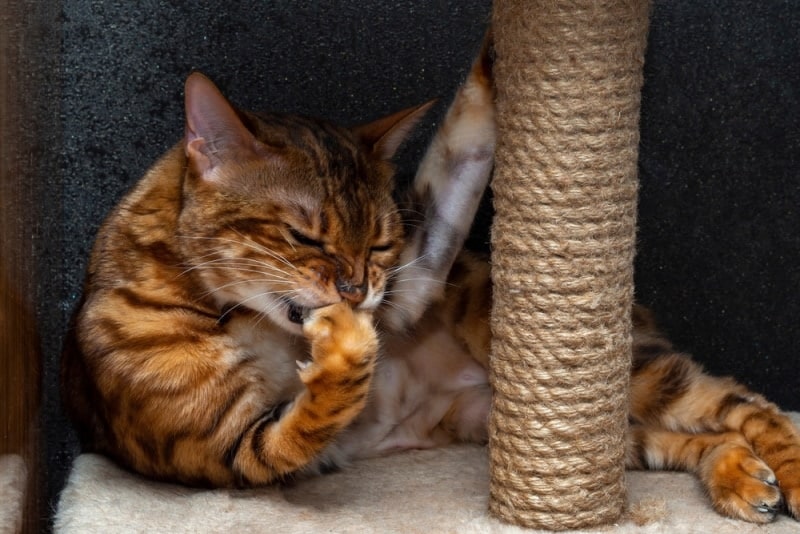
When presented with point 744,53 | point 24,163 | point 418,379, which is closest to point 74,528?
point 24,163

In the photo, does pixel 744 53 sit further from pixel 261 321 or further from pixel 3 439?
pixel 3 439

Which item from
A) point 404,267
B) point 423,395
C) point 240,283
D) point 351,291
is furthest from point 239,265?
point 423,395

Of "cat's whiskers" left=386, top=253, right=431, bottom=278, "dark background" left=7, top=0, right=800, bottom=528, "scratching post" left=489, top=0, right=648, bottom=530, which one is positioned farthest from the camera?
"dark background" left=7, top=0, right=800, bottom=528

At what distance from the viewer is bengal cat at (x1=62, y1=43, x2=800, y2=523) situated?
146 centimetres

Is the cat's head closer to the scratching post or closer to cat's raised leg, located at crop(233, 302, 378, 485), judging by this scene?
cat's raised leg, located at crop(233, 302, 378, 485)

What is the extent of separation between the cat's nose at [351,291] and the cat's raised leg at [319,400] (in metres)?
0.03

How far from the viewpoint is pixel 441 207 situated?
168cm

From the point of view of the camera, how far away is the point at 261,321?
1.58 meters

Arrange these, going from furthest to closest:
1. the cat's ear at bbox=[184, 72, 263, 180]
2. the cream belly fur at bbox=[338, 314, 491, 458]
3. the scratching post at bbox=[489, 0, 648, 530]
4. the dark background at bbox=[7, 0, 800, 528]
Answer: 1. the dark background at bbox=[7, 0, 800, 528]
2. the cream belly fur at bbox=[338, 314, 491, 458]
3. the cat's ear at bbox=[184, 72, 263, 180]
4. the scratching post at bbox=[489, 0, 648, 530]

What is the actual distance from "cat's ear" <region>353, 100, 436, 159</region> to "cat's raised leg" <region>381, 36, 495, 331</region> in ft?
0.17

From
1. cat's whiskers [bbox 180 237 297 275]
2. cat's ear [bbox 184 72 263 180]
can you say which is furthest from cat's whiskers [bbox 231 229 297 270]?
cat's ear [bbox 184 72 263 180]

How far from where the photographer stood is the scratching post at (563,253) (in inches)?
50.7

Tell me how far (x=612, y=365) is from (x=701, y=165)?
34.5 inches

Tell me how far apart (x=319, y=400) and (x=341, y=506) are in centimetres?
21
